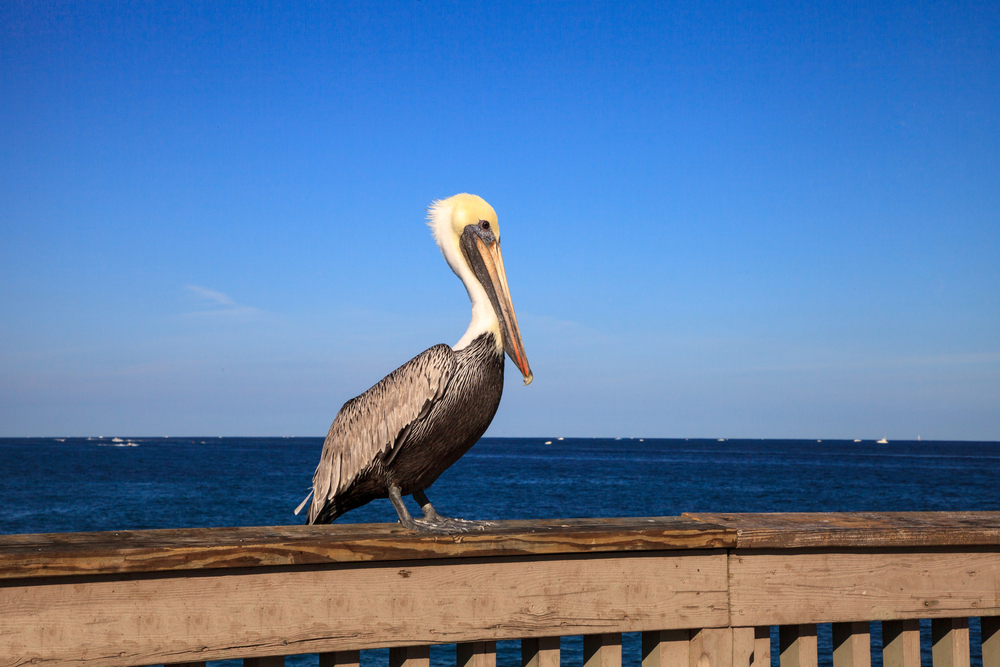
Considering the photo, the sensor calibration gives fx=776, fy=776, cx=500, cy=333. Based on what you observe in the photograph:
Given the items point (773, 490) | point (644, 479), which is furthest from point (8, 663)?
point (644, 479)

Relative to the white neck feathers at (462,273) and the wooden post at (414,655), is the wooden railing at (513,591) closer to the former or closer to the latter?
the wooden post at (414,655)

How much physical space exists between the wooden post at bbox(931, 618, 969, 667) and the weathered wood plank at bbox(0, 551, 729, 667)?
27.9 inches

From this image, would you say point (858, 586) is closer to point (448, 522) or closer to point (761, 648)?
point (761, 648)

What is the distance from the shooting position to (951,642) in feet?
7.57

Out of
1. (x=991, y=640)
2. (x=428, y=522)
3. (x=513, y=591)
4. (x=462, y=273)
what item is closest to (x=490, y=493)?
(x=462, y=273)

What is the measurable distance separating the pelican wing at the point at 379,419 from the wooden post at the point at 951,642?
180 centimetres

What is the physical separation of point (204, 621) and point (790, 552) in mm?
1582

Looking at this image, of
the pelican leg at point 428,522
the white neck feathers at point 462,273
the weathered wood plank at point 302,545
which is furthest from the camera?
the white neck feathers at point 462,273

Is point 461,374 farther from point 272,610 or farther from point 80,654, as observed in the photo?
point 80,654

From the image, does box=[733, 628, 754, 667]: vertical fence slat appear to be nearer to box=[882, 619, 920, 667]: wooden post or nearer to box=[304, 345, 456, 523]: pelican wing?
box=[882, 619, 920, 667]: wooden post

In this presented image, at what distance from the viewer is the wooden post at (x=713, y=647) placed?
2.18 meters

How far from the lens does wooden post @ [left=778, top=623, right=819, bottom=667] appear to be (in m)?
2.22

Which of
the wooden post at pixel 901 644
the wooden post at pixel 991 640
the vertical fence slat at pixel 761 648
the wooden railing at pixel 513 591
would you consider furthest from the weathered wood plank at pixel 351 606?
the wooden post at pixel 991 640

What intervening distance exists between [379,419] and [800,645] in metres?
1.70
